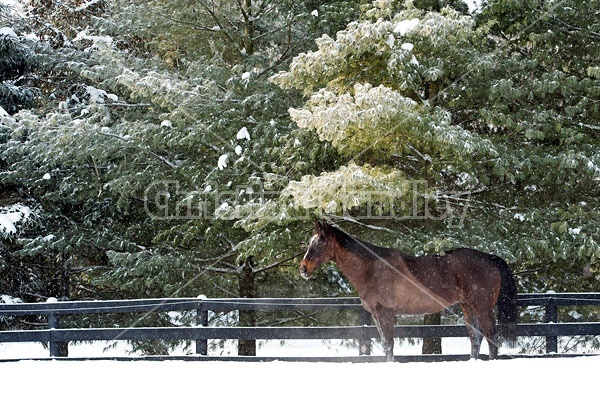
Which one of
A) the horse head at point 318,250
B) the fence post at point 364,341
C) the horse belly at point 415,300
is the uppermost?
the horse head at point 318,250

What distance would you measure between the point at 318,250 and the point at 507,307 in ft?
8.45

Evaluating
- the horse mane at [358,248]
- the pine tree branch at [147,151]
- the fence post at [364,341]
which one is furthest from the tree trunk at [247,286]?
the horse mane at [358,248]

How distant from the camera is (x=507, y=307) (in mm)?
8320

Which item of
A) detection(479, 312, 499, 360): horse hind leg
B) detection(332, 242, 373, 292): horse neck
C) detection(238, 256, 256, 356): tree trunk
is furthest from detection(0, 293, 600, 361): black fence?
detection(238, 256, 256, 356): tree trunk

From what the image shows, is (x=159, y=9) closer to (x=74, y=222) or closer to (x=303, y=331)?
(x=74, y=222)

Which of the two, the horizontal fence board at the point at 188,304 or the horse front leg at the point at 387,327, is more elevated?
the horizontal fence board at the point at 188,304

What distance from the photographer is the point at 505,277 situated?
27.3 ft

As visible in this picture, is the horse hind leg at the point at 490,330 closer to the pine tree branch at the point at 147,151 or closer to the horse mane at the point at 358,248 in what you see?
the horse mane at the point at 358,248

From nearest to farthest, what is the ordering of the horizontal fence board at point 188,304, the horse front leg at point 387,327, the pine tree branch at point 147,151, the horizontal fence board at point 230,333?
1. the horse front leg at point 387,327
2. the horizontal fence board at point 230,333
3. the horizontal fence board at point 188,304
4. the pine tree branch at point 147,151

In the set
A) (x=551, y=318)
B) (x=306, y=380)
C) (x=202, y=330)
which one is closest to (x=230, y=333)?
(x=202, y=330)

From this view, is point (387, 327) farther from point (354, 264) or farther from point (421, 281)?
point (354, 264)

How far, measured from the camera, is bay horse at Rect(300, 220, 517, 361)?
7.95 meters

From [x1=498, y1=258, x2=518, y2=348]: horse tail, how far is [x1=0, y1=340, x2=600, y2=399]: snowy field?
992 millimetres

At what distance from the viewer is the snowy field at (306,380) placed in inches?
220
